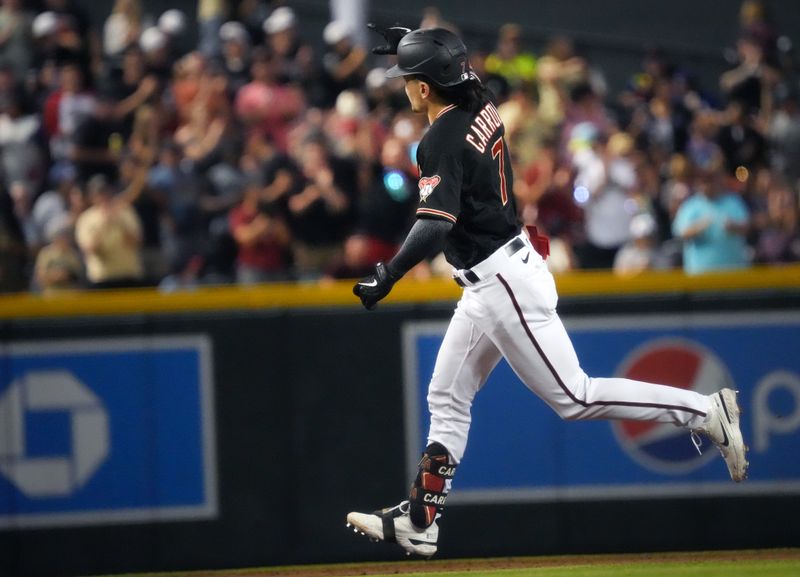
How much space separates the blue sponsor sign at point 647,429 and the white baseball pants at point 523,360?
Answer: 4.42ft

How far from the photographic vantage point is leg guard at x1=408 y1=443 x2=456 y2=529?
239 inches

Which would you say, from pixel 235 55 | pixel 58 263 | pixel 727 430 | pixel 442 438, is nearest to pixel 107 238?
pixel 58 263

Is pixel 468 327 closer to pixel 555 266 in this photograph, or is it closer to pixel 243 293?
pixel 243 293

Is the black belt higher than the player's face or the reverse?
the reverse

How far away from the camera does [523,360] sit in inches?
231

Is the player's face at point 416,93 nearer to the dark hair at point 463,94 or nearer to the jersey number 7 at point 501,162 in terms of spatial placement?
the dark hair at point 463,94

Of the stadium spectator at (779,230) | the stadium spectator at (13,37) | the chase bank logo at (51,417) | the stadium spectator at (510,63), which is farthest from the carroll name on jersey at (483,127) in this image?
the stadium spectator at (13,37)

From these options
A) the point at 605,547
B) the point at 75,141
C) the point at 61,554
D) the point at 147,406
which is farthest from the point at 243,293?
the point at 75,141

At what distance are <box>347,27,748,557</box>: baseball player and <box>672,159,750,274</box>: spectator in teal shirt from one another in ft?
12.5

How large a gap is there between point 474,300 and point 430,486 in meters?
0.86

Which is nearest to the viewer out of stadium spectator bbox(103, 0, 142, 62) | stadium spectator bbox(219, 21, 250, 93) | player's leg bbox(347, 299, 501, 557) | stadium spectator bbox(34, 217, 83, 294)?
player's leg bbox(347, 299, 501, 557)

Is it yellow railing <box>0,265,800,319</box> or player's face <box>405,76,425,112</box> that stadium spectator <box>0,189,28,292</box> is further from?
player's face <box>405,76,425,112</box>

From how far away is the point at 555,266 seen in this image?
9680 millimetres

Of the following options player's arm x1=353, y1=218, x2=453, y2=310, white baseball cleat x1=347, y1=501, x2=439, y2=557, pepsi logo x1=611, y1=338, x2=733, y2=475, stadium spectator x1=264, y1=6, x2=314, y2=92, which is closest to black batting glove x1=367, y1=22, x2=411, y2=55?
player's arm x1=353, y1=218, x2=453, y2=310
